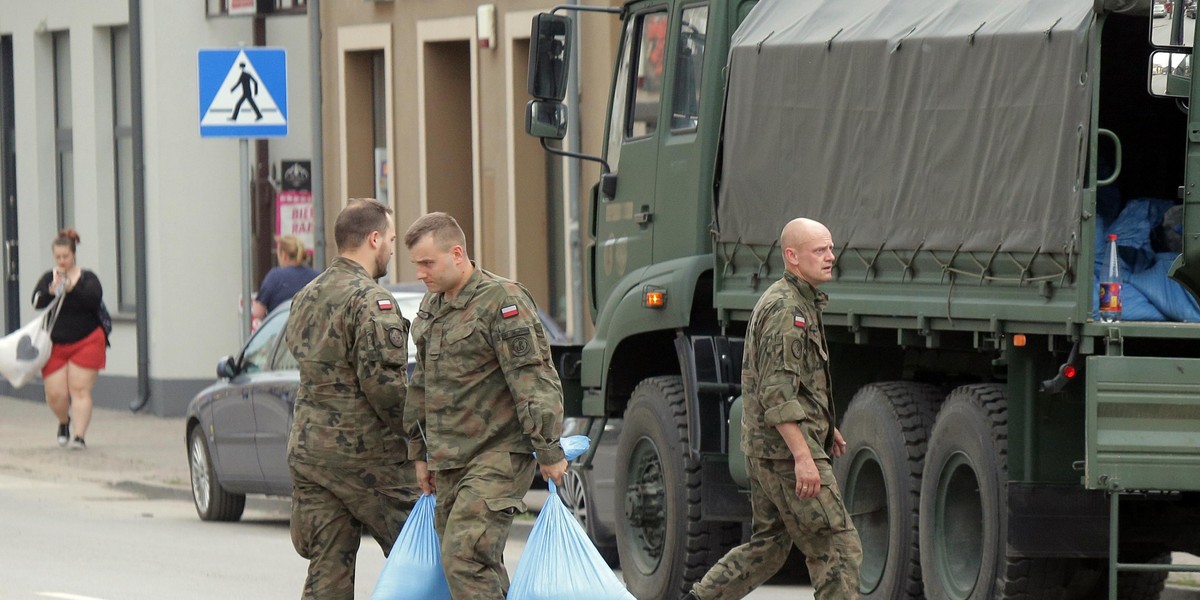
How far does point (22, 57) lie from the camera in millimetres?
28969

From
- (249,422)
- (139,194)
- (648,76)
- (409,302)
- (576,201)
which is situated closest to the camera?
(648,76)

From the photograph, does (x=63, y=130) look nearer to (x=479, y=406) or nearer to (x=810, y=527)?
(x=810, y=527)

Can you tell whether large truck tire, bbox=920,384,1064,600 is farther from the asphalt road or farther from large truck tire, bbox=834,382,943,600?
the asphalt road

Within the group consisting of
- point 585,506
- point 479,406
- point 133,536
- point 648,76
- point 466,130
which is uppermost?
point 648,76

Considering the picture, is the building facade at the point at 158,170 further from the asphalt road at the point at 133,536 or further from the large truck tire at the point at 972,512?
the large truck tire at the point at 972,512

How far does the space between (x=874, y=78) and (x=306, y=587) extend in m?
3.37

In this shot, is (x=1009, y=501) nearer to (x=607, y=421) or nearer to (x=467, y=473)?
(x=467, y=473)

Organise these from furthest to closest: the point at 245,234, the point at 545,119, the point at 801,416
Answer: the point at 245,234 → the point at 545,119 → the point at 801,416

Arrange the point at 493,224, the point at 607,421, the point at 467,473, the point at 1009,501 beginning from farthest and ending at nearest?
the point at 493,224 < the point at 607,421 < the point at 1009,501 < the point at 467,473

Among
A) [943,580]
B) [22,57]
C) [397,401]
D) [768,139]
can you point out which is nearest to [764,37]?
[768,139]

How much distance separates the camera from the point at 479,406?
8.08 m

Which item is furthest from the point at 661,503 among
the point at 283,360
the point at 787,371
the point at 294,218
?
the point at 294,218

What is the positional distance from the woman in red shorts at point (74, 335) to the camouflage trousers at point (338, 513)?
40.8ft

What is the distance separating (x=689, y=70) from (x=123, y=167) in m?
15.8
